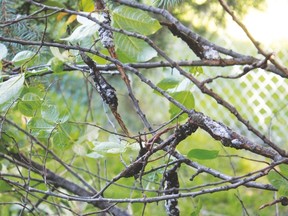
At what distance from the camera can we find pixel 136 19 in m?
0.95

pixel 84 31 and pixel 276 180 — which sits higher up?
pixel 84 31

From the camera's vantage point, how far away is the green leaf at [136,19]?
3.11 ft

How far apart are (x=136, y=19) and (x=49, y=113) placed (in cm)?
26

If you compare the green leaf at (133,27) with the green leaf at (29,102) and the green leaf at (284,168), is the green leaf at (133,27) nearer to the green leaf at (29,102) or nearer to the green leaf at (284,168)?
the green leaf at (29,102)

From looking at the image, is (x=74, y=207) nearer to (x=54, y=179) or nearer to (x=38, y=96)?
(x=54, y=179)

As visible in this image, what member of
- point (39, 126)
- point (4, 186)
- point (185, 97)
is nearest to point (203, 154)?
point (185, 97)

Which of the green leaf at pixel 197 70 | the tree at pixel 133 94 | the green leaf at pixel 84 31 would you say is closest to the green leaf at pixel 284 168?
the tree at pixel 133 94

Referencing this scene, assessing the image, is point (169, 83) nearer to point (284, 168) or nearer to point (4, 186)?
point (284, 168)

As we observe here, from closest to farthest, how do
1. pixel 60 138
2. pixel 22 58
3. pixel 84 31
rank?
pixel 84 31, pixel 22 58, pixel 60 138

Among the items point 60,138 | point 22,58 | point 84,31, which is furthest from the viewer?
point 60,138

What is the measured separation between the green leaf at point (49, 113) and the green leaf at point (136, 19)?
0.72 feet

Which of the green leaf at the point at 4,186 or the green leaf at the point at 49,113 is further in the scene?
the green leaf at the point at 4,186

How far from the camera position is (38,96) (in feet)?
3.51

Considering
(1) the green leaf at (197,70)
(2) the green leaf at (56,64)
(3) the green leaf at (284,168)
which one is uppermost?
(1) the green leaf at (197,70)
